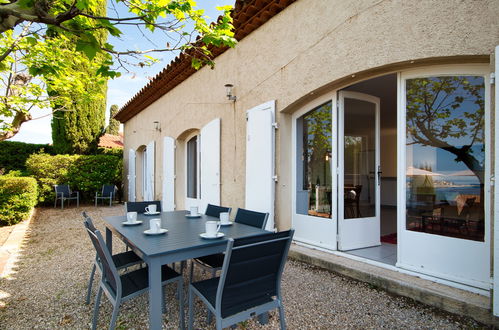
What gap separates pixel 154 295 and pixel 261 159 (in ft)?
9.40

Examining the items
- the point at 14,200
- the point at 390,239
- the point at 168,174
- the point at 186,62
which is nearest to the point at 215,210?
the point at 390,239

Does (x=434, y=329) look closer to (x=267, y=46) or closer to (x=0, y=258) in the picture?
(x=267, y=46)

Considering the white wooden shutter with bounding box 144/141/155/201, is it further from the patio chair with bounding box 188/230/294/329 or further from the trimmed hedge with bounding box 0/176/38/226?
the patio chair with bounding box 188/230/294/329

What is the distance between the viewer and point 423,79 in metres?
2.94

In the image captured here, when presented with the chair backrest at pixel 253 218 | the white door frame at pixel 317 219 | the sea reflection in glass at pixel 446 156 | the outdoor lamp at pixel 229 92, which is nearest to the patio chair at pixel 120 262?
the chair backrest at pixel 253 218

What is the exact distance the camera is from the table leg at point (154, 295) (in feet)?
5.79

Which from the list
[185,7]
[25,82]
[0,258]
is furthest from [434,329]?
[25,82]

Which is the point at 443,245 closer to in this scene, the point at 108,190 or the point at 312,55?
the point at 312,55

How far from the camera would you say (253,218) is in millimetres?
2844

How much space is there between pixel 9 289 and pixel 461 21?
5216mm

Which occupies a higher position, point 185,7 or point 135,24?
point 185,7

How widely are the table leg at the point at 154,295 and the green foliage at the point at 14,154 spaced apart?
11210 mm

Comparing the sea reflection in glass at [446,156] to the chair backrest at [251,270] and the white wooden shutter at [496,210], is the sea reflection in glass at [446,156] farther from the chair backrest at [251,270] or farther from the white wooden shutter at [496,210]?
the chair backrest at [251,270]

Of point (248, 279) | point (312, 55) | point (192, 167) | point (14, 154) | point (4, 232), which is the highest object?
point (312, 55)
